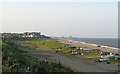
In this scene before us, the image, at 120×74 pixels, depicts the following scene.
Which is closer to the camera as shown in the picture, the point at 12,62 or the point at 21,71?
the point at 21,71

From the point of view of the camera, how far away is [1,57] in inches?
407

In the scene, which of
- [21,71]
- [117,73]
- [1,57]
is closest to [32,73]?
[21,71]

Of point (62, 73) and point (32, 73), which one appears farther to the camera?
point (62, 73)

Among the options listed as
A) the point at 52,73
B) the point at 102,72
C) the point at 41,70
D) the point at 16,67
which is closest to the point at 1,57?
the point at 16,67

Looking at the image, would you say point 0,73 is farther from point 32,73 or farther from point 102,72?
point 102,72

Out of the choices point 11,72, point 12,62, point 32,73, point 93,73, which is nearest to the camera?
point 11,72

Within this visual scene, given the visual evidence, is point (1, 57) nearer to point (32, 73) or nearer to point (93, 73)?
point (32, 73)

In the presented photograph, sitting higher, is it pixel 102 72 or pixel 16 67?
pixel 16 67

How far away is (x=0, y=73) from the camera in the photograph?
25.9 ft

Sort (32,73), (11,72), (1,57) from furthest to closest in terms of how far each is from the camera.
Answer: (1,57), (32,73), (11,72)

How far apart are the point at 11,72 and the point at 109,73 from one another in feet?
28.6

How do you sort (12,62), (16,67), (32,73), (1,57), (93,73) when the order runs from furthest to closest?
(93,73)
(1,57)
(12,62)
(16,67)
(32,73)

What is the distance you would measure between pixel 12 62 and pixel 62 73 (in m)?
3.94

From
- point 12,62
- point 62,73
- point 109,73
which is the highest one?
point 12,62
